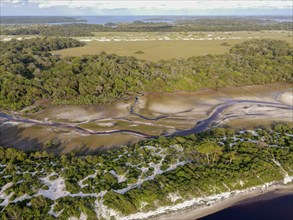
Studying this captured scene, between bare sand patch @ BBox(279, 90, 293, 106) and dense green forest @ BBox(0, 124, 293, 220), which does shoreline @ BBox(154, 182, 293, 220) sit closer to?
dense green forest @ BBox(0, 124, 293, 220)

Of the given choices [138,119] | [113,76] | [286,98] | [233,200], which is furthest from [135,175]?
[286,98]

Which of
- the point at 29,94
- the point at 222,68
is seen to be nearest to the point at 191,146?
the point at 29,94

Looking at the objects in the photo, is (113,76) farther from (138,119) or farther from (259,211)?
(259,211)

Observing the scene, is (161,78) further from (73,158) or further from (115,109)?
(73,158)

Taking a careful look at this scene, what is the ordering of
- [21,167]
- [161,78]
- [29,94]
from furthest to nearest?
[161,78] → [29,94] → [21,167]

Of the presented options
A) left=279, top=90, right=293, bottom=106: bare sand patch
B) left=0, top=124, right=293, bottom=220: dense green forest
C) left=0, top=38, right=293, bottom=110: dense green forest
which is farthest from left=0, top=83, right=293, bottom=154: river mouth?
left=0, top=124, right=293, bottom=220: dense green forest

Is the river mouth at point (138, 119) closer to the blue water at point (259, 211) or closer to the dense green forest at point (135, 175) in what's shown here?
the dense green forest at point (135, 175)

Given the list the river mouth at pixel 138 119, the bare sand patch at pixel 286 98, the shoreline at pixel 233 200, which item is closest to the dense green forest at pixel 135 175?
the shoreline at pixel 233 200
